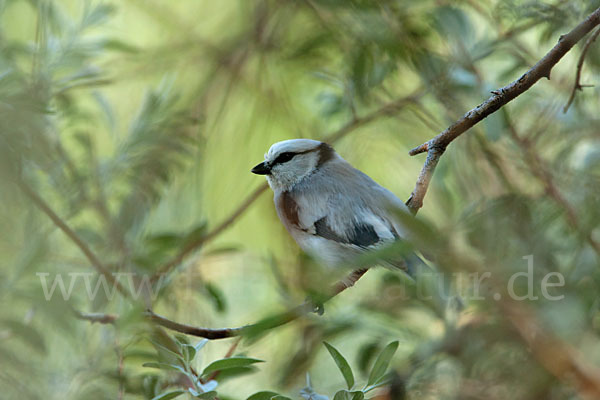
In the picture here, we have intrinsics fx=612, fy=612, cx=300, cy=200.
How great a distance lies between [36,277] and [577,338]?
0.94m

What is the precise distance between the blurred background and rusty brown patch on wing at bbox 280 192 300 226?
96 millimetres

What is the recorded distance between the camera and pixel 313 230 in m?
1.54

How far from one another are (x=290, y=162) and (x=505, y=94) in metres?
0.88

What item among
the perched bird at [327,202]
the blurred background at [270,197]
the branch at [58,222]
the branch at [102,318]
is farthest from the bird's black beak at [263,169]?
the branch at [102,318]

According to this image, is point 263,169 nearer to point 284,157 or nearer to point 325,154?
point 284,157

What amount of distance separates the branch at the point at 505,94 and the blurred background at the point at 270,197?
0.22 ft

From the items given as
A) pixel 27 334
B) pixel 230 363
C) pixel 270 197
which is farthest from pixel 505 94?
pixel 270 197

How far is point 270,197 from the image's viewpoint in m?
2.04

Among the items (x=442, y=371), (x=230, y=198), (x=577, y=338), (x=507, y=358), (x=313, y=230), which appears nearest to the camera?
(x=577, y=338)

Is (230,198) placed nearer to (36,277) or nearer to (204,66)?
(204,66)

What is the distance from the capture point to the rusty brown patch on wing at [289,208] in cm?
160

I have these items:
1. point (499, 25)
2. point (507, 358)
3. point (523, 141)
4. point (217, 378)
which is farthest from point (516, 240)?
point (499, 25)

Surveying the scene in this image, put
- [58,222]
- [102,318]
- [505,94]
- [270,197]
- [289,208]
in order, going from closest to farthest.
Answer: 1. [505,94]
2. [102,318]
3. [58,222]
4. [289,208]
5. [270,197]

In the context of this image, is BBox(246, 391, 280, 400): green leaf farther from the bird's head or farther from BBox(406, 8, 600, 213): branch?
the bird's head
